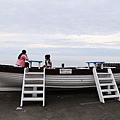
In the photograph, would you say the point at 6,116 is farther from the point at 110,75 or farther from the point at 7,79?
the point at 110,75

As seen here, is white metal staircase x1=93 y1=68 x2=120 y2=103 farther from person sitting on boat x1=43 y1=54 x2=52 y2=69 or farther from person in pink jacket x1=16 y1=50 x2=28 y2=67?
person in pink jacket x1=16 y1=50 x2=28 y2=67

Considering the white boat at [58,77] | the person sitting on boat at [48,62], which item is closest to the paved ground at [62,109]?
the white boat at [58,77]

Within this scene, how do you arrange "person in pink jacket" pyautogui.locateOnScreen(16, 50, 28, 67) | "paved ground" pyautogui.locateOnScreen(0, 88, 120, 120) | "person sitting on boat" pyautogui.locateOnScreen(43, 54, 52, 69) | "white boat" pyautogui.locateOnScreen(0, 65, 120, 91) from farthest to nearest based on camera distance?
"person sitting on boat" pyautogui.locateOnScreen(43, 54, 52, 69) < "person in pink jacket" pyautogui.locateOnScreen(16, 50, 28, 67) < "white boat" pyautogui.locateOnScreen(0, 65, 120, 91) < "paved ground" pyautogui.locateOnScreen(0, 88, 120, 120)

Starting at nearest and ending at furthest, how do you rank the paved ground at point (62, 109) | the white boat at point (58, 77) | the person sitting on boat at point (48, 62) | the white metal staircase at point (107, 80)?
the paved ground at point (62, 109) → the white boat at point (58, 77) → the white metal staircase at point (107, 80) → the person sitting on boat at point (48, 62)

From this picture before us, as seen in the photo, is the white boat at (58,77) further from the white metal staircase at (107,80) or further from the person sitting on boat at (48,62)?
the person sitting on boat at (48,62)

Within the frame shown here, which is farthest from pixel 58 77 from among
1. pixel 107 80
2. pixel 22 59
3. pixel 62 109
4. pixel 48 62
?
pixel 107 80

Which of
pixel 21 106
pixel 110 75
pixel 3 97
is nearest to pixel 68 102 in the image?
pixel 21 106

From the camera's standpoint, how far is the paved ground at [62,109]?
4453mm

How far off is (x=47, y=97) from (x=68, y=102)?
1035 millimetres

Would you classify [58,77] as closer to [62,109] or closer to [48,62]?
[48,62]

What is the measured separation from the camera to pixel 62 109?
509cm

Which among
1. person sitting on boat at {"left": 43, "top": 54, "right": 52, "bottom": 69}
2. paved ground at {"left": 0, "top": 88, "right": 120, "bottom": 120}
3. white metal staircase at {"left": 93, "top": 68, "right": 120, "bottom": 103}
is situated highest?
person sitting on boat at {"left": 43, "top": 54, "right": 52, "bottom": 69}

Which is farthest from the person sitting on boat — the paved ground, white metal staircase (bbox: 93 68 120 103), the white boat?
white metal staircase (bbox: 93 68 120 103)

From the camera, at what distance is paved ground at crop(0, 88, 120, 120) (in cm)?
445
